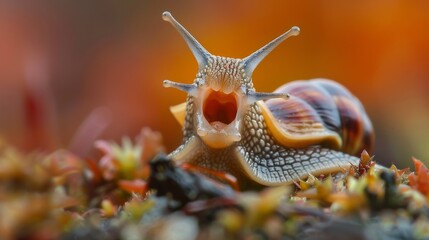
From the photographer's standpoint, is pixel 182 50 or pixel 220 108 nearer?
pixel 220 108


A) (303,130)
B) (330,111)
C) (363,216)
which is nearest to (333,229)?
(363,216)

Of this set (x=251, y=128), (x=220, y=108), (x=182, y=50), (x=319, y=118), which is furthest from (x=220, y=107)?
(x=182, y=50)

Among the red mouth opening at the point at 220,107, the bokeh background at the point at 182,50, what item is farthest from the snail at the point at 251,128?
the bokeh background at the point at 182,50

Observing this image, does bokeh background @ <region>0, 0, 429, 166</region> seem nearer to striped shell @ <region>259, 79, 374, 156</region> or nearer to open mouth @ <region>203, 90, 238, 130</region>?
striped shell @ <region>259, 79, 374, 156</region>

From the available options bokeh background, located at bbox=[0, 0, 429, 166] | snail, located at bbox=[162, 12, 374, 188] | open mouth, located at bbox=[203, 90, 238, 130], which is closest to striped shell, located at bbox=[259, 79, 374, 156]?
snail, located at bbox=[162, 12, 374, 188]

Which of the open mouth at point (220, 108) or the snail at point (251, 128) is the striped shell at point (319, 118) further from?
the open mouth at point (220, 108)

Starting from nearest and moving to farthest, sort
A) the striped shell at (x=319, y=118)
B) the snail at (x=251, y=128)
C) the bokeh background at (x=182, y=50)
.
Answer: the snail at (x=251, y=128), the striped shell at (x=319, y=118), the bokeh background at (x=182, y=50)

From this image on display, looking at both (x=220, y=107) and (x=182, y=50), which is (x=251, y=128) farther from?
(x=182, y=50)

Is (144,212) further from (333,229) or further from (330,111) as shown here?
(330,111)
